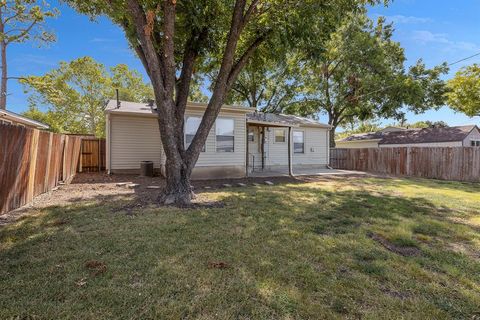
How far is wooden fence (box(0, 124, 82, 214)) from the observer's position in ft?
16.2

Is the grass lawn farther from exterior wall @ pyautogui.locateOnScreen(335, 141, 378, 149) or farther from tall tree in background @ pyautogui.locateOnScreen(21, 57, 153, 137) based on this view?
A: tall tree in background @ pyautogui.locateOnScreen(21, 57, 153, 137)

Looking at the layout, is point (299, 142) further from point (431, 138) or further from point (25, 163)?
point (25, 163)

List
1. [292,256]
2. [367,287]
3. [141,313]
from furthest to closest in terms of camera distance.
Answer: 1. [292,256]
2. [367,287]
3. [141,313]

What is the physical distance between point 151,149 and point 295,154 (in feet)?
28.0

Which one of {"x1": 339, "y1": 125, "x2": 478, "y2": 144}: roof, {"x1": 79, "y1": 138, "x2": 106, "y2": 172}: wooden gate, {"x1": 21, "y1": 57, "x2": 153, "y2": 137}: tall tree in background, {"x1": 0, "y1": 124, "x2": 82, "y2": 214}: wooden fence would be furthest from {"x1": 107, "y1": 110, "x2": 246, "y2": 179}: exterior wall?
{"x1": 339, "y1": 125, "x2": 478, "y2": 144}: roof

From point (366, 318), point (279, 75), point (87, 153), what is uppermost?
point (279, 75)

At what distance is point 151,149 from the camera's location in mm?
12719

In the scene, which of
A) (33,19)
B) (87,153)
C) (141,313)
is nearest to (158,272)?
(141,313)

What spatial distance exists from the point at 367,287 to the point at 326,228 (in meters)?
2.06

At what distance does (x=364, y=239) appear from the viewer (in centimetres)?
428

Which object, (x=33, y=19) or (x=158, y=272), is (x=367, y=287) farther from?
(x=33, y=19)

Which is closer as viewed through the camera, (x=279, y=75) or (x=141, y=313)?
(x=141, y=313)

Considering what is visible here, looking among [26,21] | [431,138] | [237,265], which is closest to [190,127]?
[237,265]

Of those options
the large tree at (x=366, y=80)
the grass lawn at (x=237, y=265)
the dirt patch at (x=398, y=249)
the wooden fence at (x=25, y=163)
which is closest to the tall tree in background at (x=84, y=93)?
the large tree at (x=366, y=80)
